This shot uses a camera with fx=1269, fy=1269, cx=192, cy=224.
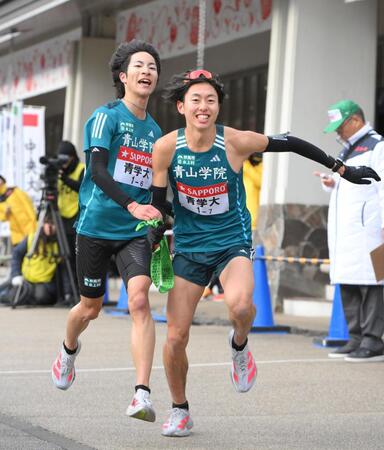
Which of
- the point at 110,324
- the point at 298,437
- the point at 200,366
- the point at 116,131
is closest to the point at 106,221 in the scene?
the point at 116,131

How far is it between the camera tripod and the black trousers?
18.2ft

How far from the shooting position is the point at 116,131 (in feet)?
23.0

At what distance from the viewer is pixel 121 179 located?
7016 millimetres

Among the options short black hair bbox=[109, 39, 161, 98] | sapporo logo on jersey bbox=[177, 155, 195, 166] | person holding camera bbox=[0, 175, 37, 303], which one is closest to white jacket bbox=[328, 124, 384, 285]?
short black hair bbox=[109, 39, 161, 98]

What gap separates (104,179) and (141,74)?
0.72m

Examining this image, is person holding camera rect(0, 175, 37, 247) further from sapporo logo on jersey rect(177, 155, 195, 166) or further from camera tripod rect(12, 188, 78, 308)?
sapporo logo on jersey rect(177, 155, 195, 166)

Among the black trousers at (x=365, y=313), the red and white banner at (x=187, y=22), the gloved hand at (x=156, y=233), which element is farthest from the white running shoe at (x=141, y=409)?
the red and white banner at (x=187, y=22)

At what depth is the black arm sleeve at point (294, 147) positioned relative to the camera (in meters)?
6.62

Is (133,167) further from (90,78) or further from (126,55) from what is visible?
(90,78)

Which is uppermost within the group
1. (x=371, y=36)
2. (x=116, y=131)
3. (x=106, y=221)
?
(x=371, y=36)

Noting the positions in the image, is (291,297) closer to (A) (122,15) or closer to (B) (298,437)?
(A) (122,15)

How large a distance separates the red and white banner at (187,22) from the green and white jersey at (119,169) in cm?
912

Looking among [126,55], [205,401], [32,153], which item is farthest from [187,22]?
[126,55]

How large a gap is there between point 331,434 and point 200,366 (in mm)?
3146
